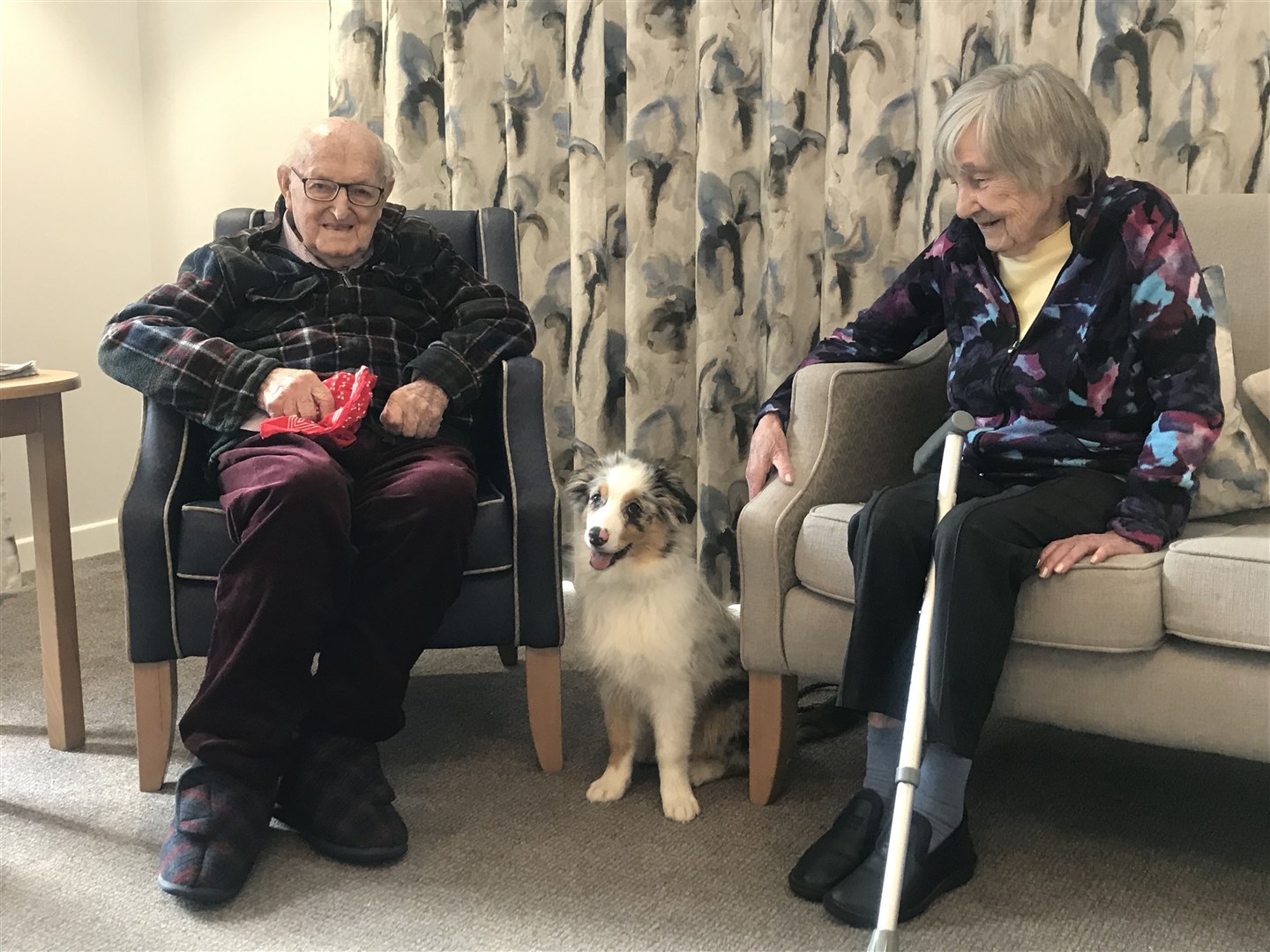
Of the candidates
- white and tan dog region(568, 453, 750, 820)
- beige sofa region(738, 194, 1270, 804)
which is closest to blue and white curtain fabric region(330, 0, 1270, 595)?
beige sofa region(738, 194, 1270, 804)

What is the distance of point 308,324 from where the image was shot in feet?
6.73

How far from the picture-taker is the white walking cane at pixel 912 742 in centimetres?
134

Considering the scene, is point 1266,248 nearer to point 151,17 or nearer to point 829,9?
point 829,9

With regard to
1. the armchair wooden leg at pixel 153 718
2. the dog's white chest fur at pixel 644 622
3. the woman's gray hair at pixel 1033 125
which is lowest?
the armchair wooden leg at pixel 153 718

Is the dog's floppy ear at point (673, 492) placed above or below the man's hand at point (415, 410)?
below

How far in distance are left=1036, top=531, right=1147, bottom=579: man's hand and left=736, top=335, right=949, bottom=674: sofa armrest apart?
0.39 m

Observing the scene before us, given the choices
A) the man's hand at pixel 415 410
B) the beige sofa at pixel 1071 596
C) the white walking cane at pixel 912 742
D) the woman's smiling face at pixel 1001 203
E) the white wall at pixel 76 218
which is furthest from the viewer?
the white wall at pixel 76 218

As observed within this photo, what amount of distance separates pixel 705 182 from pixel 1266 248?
1.14 metres

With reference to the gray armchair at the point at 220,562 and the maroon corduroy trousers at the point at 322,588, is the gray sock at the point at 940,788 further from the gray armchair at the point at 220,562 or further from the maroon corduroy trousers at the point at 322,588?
the maroon corduroy trousers at the point at 322,588

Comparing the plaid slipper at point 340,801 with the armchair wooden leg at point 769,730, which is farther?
the armchair wooden leg at point 769,730

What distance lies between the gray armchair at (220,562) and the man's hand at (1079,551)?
777 mm

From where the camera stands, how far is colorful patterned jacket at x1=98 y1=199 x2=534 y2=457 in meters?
1.86

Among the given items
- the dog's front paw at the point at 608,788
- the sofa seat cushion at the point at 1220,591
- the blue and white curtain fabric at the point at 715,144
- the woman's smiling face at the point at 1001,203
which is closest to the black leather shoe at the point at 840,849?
the dog's front paw at the point at 608,788

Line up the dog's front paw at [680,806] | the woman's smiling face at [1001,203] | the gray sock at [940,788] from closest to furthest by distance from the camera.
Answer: the gray sock at [940,788], the woman's smiling face at [1001,203], the dog's front paw at [680,806]
